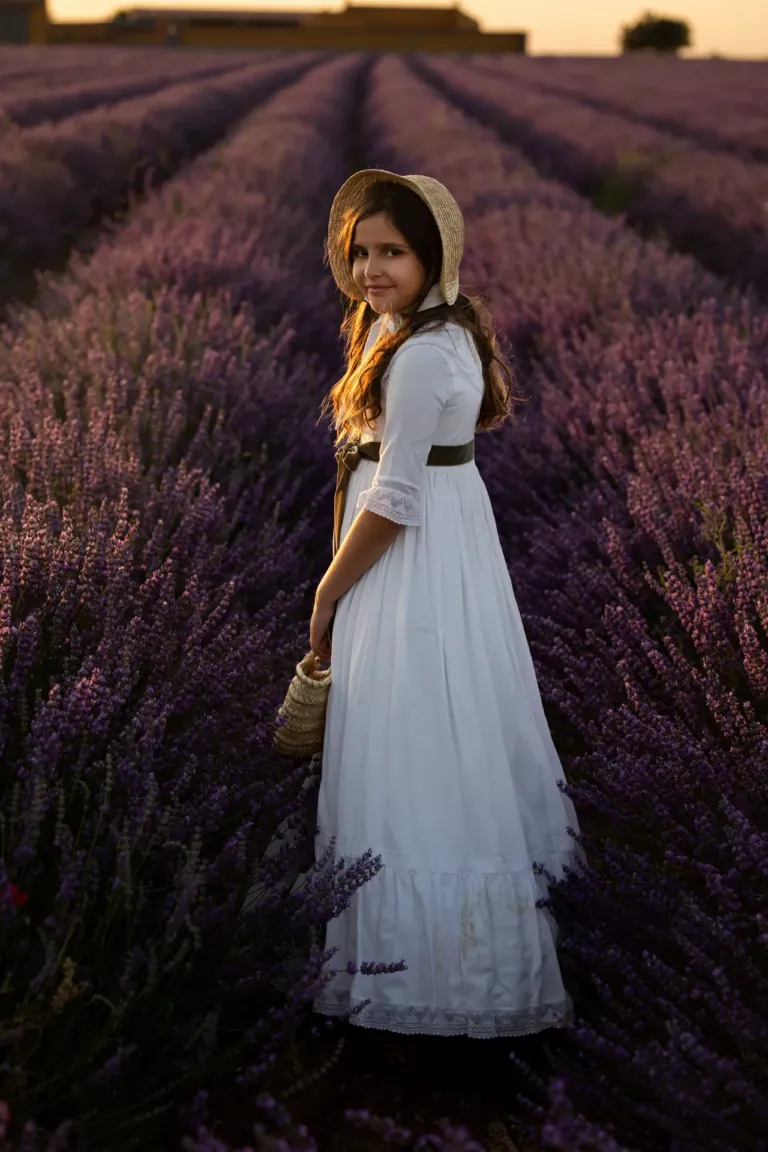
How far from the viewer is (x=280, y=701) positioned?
237 cm

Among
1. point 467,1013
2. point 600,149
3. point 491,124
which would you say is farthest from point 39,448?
point 491,124

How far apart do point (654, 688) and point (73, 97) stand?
17.7 m

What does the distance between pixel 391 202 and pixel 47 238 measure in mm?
7171

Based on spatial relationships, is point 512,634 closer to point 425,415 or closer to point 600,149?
point 425,415

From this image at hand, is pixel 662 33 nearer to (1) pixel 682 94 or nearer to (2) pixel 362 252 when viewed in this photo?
(1) pixel 682 94

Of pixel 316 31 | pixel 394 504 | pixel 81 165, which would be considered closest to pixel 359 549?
pixel 394 504

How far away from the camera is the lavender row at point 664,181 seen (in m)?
8.52

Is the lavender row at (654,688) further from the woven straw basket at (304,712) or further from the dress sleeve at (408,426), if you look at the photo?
the dress sleeve at (408,426)

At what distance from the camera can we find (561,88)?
27891 millimetres

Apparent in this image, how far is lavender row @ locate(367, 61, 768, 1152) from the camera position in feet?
5.03

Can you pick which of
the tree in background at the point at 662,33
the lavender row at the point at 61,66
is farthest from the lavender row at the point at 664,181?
the tree in background at the point at 662,33

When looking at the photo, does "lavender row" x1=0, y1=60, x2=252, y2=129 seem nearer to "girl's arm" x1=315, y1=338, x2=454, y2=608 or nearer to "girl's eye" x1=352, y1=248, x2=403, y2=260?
"girl's eye" x1=352, y1=248, x2=403, y2=260

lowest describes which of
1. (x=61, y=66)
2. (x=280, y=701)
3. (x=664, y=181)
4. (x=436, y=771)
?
(x=280, y=701)

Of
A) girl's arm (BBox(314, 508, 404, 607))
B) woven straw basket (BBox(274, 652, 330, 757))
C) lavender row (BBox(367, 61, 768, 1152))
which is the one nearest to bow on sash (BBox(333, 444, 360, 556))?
girl's arm (BBox(314, 508, 404, 607))
